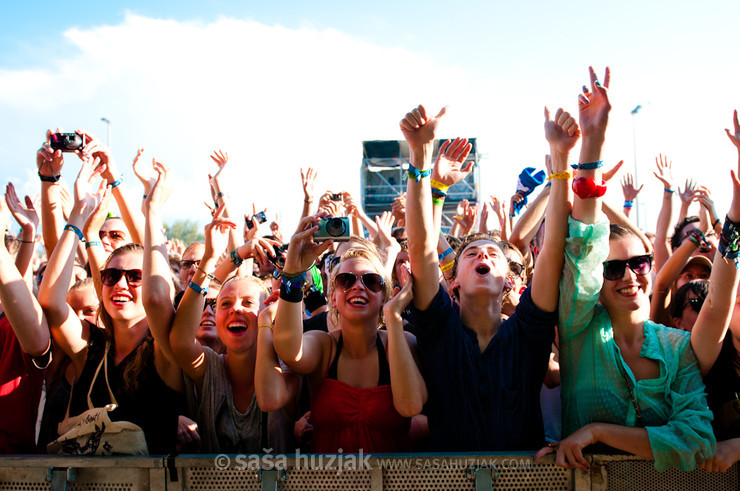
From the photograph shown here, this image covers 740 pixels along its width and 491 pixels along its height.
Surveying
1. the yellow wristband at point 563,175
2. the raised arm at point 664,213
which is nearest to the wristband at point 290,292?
the yellow wristband at point 563,175

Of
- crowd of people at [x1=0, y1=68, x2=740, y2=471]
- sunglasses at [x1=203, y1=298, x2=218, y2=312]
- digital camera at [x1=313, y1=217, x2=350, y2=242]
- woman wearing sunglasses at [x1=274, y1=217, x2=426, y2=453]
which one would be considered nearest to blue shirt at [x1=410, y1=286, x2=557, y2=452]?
crowd of people at [x1=0, y1=68, x2=740, y2=471]

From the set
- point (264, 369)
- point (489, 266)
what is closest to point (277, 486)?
point (264, 369)

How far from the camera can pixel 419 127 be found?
258 centimetres

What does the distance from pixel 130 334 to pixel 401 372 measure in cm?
147

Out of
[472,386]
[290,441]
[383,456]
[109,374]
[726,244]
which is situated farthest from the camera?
[290,441]

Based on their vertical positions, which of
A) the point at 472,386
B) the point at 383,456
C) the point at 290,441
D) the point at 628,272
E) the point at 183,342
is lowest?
the point at 290,441

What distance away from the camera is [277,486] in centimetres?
218

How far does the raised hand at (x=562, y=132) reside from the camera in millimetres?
2428

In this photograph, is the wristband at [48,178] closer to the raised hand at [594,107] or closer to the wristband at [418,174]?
the wristband at [418,174]

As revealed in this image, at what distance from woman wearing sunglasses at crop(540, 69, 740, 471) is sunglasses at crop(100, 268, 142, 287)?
215 cm

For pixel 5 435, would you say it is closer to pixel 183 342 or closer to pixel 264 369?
pixel 183 342

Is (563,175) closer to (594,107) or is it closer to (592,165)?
(592,165)

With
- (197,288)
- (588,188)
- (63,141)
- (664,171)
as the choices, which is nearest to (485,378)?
(588,188)

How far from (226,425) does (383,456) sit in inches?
42.3
